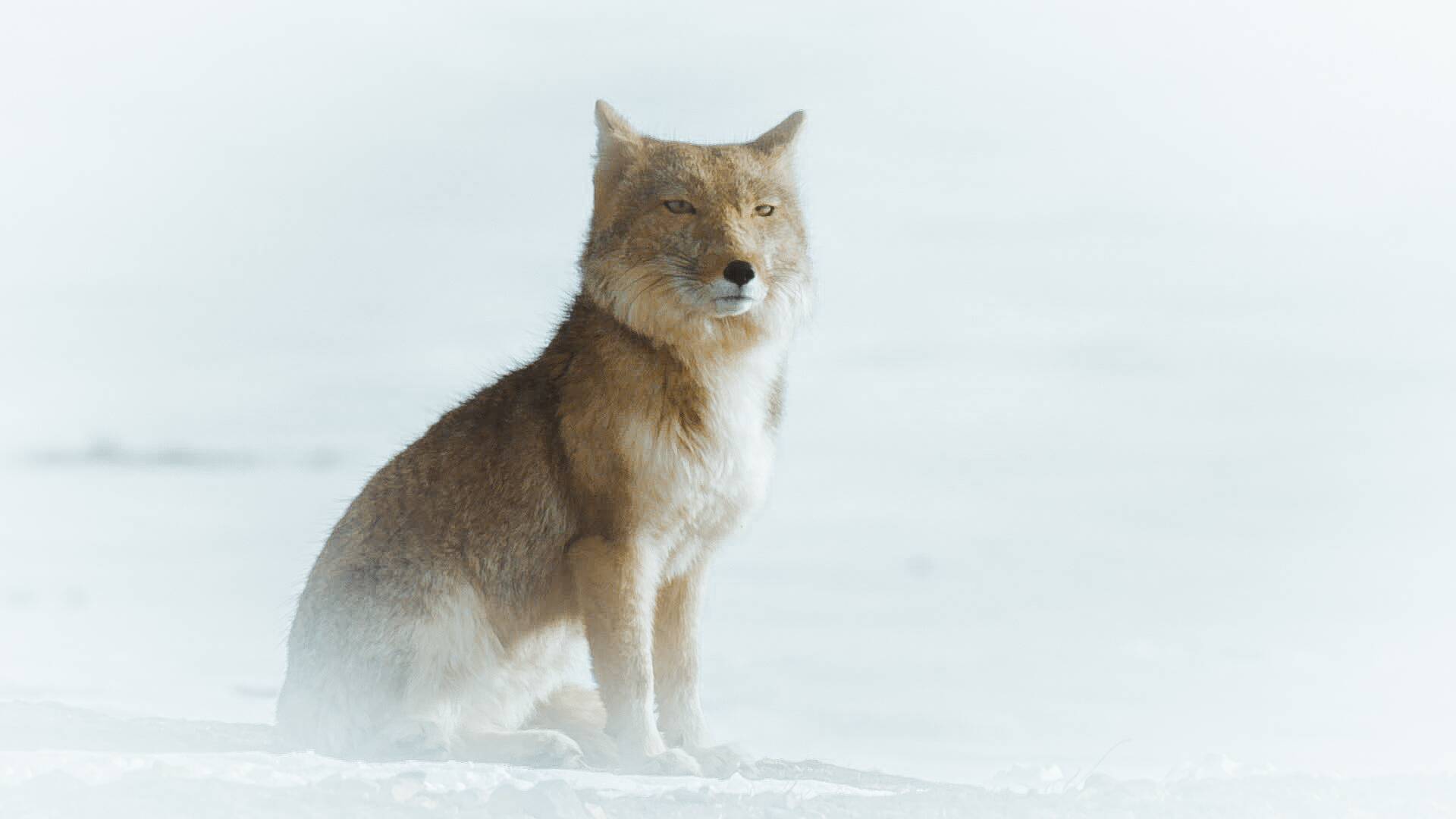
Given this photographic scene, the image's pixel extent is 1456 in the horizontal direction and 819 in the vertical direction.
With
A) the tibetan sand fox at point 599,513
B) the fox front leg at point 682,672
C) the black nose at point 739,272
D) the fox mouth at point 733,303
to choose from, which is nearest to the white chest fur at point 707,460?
the tibetan sand fox at point 599,513

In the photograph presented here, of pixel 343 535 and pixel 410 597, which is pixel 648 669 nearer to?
pixel 410 597

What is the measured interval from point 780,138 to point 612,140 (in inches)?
35.3

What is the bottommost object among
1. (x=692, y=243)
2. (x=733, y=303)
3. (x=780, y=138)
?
(x=733, y=303)

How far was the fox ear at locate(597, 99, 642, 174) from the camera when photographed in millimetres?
6969

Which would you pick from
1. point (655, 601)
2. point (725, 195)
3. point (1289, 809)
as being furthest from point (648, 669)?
point (1289, 809)

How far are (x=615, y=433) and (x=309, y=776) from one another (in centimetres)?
203

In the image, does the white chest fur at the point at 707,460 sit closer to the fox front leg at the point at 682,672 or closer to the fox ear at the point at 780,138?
the fox front leg at the point at 682,672

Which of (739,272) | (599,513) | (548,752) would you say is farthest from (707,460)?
(548,752)

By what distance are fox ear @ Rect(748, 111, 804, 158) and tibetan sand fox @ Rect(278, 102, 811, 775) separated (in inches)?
9.7

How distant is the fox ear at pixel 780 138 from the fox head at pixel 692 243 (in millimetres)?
115

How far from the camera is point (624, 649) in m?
6.42

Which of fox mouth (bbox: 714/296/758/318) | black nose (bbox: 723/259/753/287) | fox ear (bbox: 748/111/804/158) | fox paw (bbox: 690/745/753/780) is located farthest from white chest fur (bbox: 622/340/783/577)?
fox ear (bbox: 748/111/804/158)

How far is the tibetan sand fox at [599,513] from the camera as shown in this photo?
21.2ft

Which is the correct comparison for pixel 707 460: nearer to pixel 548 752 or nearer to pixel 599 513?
pixel 599 513
